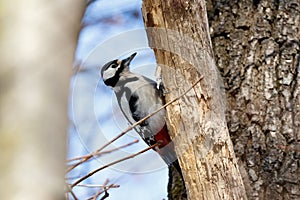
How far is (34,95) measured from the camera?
0.52 m

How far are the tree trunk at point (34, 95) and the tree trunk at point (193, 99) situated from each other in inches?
50.3

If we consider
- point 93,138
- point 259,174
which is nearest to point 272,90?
point 259,174

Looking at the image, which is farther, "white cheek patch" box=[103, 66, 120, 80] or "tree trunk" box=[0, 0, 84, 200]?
"white cheek patch" box=[103, 66, 120, 80]

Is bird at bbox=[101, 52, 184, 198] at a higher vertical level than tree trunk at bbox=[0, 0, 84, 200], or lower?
lower

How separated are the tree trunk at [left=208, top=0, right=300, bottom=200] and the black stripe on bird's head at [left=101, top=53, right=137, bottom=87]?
1.48 feet

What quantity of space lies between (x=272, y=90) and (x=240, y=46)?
233 mm

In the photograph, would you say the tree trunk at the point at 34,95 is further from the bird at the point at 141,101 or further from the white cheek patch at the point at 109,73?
the white cheek patch at the point at 109,73

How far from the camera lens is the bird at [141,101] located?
2.15 m

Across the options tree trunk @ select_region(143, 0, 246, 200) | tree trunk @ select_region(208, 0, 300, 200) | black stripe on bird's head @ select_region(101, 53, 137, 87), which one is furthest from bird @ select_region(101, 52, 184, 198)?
tree trunk @ select_region(208, 0, 300, 200)

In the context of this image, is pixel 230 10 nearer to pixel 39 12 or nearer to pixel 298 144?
pixel 298 144

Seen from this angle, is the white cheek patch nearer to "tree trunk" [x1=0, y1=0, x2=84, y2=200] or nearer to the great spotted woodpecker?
the great spotted woodpecker

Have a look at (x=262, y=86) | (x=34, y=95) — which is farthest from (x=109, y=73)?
(x=34, y=95)

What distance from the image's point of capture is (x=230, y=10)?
235 cm

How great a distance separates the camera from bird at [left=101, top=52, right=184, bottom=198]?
7.04ft
